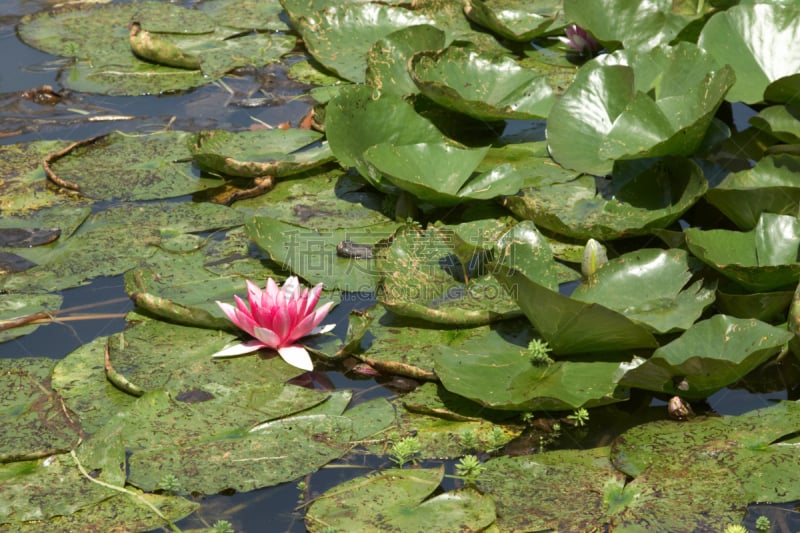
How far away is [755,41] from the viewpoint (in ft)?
13.4

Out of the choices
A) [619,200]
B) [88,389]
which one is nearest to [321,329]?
[88,389]

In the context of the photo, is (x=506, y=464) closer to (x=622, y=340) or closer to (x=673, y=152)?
(x=622, y=340)

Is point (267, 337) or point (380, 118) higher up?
point (380, 118)

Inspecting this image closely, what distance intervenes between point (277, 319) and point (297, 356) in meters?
0.14

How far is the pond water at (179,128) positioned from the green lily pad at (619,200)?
70 centimetres

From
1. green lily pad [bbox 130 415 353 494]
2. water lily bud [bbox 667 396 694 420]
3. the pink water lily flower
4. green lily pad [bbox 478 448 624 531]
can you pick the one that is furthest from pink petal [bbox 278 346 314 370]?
water lily bud [bbox 667 396 694 420]

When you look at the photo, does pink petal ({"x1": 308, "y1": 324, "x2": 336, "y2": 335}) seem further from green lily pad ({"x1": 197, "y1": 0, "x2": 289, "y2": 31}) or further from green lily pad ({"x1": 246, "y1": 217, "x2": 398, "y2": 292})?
green lily pad ({"x1": 197, "y1": 0, "x2": 289, "y2": 31})

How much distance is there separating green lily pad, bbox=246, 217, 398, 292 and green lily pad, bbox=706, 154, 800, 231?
1.26 meters

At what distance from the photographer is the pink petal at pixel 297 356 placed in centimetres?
303

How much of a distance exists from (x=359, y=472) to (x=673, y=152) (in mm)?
1801

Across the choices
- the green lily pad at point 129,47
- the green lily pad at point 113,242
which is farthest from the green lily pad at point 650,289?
the green lily pad at point 129,47

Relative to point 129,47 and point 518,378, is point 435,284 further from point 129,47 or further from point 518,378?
point 129,47

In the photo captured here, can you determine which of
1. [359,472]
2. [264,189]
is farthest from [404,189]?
[359,472]

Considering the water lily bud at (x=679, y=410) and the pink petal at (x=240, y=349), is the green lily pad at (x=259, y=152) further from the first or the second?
the water lily bud at (x=679, y=410)
